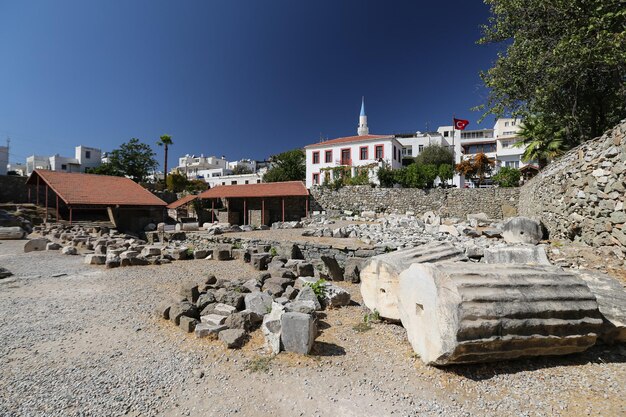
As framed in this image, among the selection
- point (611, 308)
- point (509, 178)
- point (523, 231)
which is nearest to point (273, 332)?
point (611, 308)

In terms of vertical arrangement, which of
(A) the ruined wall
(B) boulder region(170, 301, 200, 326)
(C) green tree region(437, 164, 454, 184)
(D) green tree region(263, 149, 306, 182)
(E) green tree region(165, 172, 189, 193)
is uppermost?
(D) green tree region(263, 149, 306, 182)

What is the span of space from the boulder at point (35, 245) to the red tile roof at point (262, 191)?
15227mm

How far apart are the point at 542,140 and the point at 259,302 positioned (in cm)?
1996

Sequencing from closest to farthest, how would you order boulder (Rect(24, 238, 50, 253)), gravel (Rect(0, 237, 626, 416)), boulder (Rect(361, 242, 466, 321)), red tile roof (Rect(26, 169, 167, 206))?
gravel (Rect(0, 237, 626, 416)) < boulder (Rect(361, 242, 466, 321)) < boulder (Rect(24, 238, 50, 253)) < red tile roof (Rect(26, 169, 167, 206))

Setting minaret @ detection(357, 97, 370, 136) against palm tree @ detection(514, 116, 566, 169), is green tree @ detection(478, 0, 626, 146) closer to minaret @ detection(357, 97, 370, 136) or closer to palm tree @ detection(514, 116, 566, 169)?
palm tree @ detection(514, 116, 566, 169)

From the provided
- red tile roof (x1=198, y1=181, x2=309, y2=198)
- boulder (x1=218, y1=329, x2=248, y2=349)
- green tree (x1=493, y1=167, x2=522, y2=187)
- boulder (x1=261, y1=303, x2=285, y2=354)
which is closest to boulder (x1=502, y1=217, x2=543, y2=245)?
boulder (x1=261, y1=303, x2=285, y2=354)

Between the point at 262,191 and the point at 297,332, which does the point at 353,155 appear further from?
the point at 297,332

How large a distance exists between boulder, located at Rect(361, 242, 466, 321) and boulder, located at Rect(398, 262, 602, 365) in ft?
4.22

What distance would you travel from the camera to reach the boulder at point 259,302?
5.59 metres

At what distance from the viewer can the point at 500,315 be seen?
3455 mm

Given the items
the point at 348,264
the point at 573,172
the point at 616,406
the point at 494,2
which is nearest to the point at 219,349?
the point at 616,406

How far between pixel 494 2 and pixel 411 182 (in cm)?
1665

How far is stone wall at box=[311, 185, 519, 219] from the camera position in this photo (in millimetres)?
24891

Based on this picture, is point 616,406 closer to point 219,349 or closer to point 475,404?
point 475,404
